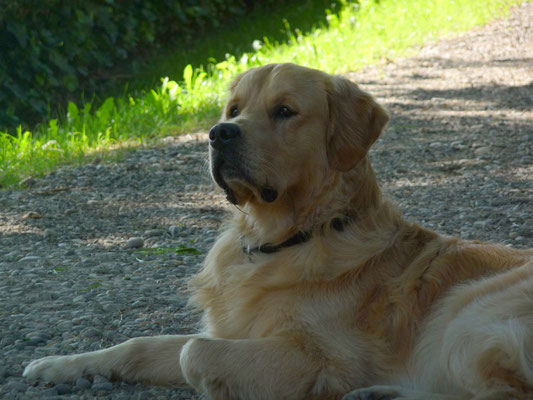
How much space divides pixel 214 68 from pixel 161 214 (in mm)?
6389

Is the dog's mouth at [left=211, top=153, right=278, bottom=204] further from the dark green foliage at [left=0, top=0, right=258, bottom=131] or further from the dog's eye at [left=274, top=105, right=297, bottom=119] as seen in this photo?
the dark green foliage at [left=0, top=0, right=258, bottom=131]

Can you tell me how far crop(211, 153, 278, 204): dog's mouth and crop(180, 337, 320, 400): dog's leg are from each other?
0.80m

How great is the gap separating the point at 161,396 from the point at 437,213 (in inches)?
143

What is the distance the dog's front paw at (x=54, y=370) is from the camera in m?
3.87

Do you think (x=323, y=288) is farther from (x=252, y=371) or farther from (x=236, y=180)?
(x=236, y=180)

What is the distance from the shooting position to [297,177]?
13.4ft

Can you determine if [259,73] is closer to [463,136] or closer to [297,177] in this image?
[297,177]

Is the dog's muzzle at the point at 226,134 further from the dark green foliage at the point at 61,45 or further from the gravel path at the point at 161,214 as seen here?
the dark green foliage at the point at 61,45

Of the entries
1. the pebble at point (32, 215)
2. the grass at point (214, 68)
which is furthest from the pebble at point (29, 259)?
the grass at point (214, 68)

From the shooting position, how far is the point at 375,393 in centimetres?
351

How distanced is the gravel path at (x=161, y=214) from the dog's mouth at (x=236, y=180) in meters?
0.99

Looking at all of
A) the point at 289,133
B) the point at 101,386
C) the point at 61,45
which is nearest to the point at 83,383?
the point at 101,386

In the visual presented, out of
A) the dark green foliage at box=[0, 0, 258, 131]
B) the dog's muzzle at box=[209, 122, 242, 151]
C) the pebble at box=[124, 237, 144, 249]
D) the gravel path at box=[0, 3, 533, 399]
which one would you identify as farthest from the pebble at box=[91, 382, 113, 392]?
the dark green foliage at box=[0, 0, 258, 131]

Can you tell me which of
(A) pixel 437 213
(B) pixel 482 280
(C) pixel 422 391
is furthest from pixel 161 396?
(A) pixel 437 213
